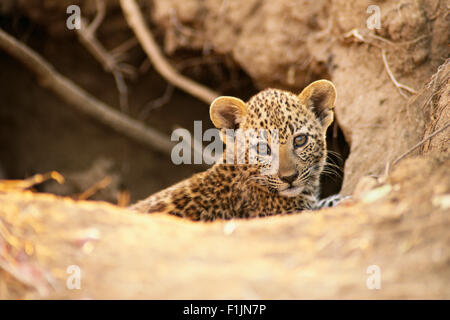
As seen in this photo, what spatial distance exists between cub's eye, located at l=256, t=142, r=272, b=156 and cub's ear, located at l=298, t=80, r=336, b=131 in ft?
2.18

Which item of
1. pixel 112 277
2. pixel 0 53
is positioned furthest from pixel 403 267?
pixel 0 53

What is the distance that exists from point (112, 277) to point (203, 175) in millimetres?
2100

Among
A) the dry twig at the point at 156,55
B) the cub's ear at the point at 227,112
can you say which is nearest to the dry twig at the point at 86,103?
the dry twig at the point at 156,55

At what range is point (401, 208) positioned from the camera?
289cm

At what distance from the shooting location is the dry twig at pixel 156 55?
807 centimetres

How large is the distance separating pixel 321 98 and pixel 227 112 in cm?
100

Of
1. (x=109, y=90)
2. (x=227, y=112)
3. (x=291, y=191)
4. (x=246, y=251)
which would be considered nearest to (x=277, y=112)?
(x=227, y=112)

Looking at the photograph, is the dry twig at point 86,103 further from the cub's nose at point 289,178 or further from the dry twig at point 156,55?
the cub's nose at point 289,178

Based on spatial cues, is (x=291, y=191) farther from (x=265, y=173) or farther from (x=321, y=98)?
(x=321, y=98)

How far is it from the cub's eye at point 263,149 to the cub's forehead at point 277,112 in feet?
0.58

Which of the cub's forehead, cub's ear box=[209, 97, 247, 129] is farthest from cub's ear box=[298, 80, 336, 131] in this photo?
cub's ear box=[209, 97, 247, 129]

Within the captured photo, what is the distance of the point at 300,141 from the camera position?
450 cm

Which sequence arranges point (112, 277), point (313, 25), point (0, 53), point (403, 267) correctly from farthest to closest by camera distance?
point (0, 53), point (313, 25), point (112, 277), point (403, 267)
